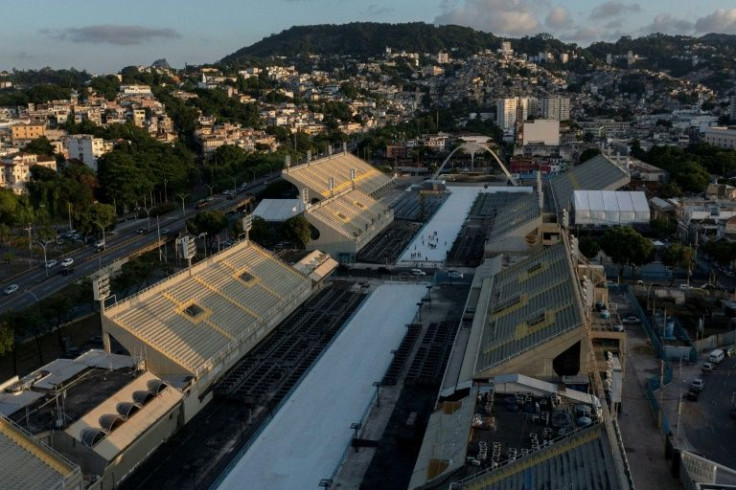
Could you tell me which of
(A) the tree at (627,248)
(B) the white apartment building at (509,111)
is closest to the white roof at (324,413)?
(A) the tree at (627,248)

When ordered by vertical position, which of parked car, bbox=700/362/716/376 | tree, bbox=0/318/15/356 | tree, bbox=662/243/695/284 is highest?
tree, bbox=0/318/15/356

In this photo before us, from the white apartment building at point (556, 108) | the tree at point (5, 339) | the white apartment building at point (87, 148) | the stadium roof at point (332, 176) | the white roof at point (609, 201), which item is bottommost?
the tree at point (5, 339)

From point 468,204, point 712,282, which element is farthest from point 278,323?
point 468,204

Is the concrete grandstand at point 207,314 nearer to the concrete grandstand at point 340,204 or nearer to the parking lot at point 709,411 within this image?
the concrete grandstand at point 340,204

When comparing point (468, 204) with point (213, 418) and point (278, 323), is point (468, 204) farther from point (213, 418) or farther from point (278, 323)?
point (213, 418)

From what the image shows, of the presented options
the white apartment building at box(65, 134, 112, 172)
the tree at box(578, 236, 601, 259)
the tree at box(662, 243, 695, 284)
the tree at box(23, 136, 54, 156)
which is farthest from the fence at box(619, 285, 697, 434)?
the tree at box(23, 136, 54, 156)

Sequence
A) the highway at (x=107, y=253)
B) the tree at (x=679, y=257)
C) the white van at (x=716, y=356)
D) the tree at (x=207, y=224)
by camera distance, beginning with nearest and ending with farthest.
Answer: the white van at (x=716, y=356)
the highway at (x=107, y=253)
the tree at (x=679, y=257)
the tree at (x=207, y=224)

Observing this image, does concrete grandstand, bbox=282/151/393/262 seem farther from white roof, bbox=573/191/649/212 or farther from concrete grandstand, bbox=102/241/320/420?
white roof, bbox=573/191/649/212
